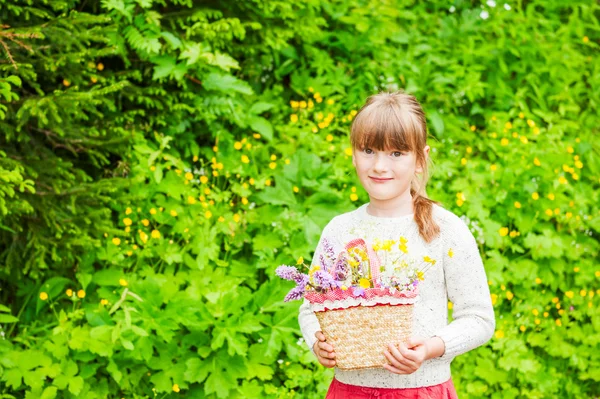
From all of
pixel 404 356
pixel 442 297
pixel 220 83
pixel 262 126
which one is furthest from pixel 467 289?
pixel 262 126

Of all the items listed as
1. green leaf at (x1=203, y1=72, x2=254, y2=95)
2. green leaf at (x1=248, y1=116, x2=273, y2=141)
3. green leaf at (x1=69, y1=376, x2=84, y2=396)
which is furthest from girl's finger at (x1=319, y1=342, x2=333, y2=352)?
green leaf at (x1=248, y1=116, x2=273, y2=141)

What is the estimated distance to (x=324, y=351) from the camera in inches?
77.5

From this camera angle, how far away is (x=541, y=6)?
632cm

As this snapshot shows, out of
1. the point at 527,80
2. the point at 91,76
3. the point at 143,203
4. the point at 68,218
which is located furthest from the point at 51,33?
the point at 527,80

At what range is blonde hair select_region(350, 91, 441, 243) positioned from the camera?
82.4 inches

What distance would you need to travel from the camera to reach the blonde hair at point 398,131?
2092mm

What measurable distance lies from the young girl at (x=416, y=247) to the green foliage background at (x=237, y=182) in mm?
1442

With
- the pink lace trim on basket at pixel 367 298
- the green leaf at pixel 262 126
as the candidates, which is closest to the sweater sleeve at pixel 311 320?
the pink lace trim on basket at pixel 367 298

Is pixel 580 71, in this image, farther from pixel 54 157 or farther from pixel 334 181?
pixel 54 157

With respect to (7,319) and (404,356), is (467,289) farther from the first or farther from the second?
(7,319)

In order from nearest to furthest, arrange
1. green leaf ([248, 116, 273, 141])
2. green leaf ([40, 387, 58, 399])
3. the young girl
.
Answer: the young girl
green leaf ([40, 387, 58, 399])
green leaf ([248, 116, 273, 141])

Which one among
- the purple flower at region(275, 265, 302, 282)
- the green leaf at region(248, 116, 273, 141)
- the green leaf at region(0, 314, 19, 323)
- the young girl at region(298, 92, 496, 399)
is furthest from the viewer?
the green leaf at region(248, 116, 273, 141)

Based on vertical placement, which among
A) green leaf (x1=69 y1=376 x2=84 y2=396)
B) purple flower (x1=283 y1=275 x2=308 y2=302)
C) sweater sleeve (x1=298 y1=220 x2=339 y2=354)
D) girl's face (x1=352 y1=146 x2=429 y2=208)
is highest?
girl's face (x1=352 y1=146 x2=429 y2=208)

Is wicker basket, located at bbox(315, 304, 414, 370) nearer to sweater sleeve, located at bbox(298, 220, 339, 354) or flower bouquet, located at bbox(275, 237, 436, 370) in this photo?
flower bouquet, located at bbox(275, 237, 436, 370)
